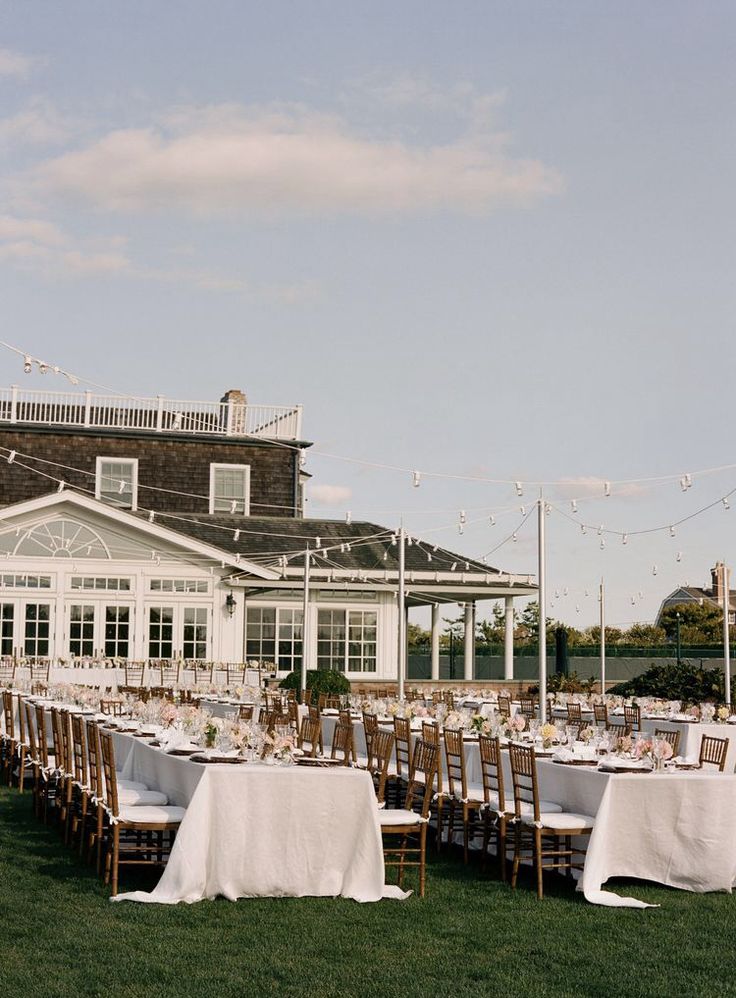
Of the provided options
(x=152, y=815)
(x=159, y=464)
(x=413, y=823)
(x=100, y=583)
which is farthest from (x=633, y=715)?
(x=159, y=464)

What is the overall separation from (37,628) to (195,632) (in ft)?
11.1

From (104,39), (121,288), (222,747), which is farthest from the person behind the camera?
(121,288)

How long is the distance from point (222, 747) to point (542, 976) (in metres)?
3.60

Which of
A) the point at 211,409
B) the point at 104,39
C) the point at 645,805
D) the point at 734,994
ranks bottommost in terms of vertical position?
the point at 734,994

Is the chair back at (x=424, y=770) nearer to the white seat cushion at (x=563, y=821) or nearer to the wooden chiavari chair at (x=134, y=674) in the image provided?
the white seat cushion at (x=563, y=821)

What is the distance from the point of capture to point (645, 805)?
31.1ft

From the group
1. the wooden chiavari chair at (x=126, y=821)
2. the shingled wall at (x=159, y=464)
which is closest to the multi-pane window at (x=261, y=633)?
the shingled wall at (x=159, y=464)

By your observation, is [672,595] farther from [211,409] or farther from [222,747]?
[222,747]

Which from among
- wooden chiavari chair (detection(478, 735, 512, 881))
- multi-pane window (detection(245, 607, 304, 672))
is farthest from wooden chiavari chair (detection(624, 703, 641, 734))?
multi-pane window (detection(245, 607, 304, 672))

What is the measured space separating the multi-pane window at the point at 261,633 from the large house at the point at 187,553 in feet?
0.09

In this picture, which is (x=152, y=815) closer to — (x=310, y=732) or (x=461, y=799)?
(x=461, y=799)

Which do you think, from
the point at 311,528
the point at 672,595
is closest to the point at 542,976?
the point at 311,528

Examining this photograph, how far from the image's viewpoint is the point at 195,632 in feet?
97.0

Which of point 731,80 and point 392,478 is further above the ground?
point 731,80
